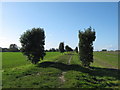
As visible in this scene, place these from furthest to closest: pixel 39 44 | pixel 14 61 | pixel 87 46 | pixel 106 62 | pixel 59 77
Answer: pixel 14 61 < pixel 106 62 < pixel 39 44 < pixel 87 46 < pixel 59 77

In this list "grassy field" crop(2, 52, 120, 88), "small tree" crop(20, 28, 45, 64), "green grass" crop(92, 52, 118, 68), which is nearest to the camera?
"grassy field" crop(2, 52, 120, 88)

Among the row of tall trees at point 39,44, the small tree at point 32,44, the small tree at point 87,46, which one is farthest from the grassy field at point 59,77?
the small tree at point 32,44

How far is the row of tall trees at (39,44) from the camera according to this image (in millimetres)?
32688

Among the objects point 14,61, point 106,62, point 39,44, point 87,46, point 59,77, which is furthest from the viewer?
point 14,61

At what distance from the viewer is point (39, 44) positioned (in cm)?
3694

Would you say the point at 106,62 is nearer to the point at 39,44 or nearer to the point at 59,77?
the point at 39,44

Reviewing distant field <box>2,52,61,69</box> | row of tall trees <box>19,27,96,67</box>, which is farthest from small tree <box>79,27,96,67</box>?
distant field <box>2,52,61,69</box>

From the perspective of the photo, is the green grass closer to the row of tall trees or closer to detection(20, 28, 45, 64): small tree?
the row of tall trees

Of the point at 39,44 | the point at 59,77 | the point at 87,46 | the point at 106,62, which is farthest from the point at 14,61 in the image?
the point at 59,77

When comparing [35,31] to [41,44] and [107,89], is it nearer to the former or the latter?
[41,44]

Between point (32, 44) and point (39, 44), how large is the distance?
1947mm

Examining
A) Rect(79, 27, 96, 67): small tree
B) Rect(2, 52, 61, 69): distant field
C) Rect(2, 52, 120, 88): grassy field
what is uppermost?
Rect(79, 27, 96, 67): small tree

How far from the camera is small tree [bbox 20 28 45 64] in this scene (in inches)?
1396

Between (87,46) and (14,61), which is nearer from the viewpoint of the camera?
(87,46)
